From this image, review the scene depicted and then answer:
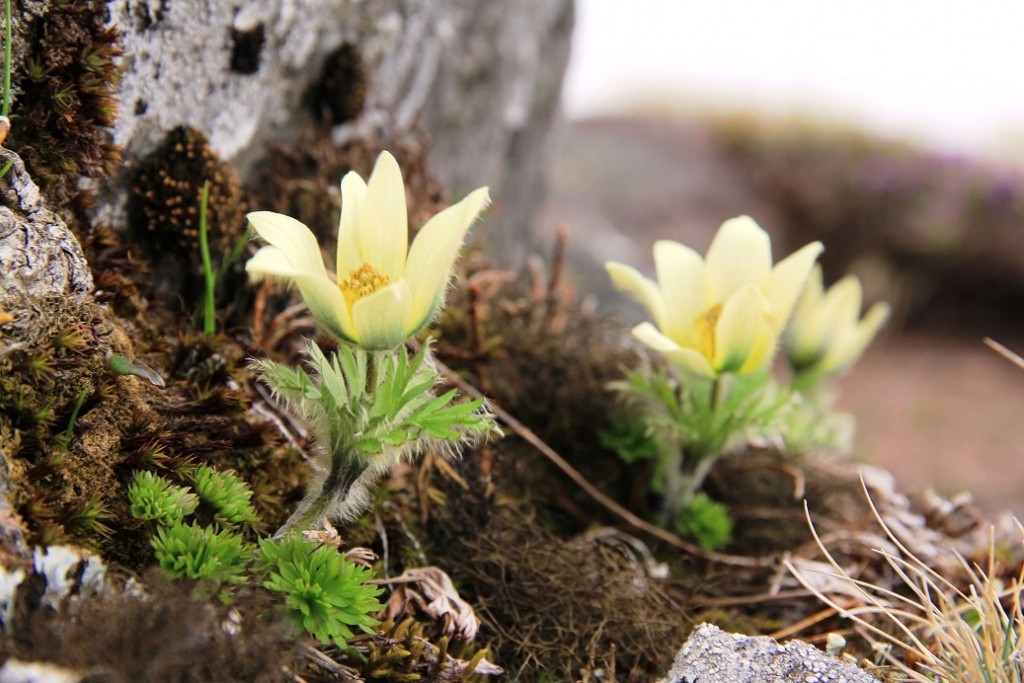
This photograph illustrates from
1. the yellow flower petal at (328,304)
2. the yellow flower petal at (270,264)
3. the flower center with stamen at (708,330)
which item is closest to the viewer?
the yellow flower petal at (270,264)

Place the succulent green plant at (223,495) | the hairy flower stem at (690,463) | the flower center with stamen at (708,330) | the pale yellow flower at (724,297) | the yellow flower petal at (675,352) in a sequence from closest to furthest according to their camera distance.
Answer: the succulent green plant at (223,495), the yellow flower petal at (675,352), the pale yellow flower at (724,297), the flower center with stamen at (708,330), the hairy flower stem at (690,463)

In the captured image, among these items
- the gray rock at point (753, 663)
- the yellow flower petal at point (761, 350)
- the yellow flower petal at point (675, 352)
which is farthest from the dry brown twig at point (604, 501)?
the gray rock at point (753, 663)

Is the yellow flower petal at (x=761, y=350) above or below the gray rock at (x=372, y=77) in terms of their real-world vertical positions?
below

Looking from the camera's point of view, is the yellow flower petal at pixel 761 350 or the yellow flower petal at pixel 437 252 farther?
the yellow flower petal at pixel 761 350

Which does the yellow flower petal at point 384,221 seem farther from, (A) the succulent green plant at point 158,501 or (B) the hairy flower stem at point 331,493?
(A) the succulent green plant at point 158,501

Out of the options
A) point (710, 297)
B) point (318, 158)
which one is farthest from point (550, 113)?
point (710, 297)

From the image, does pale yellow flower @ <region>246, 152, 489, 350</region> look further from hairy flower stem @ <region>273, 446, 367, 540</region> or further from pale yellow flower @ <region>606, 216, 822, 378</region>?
pale yellow flower @ <region>606, 216, 822, 378</region>
